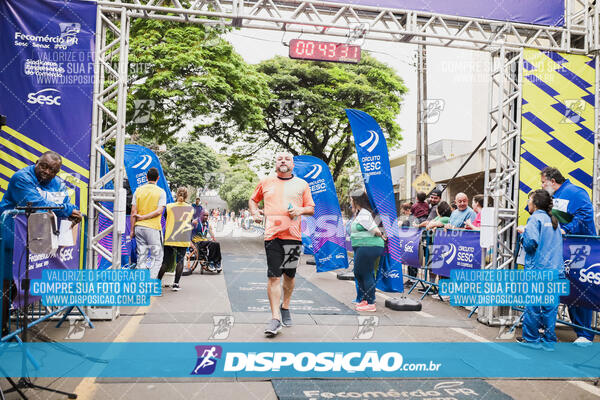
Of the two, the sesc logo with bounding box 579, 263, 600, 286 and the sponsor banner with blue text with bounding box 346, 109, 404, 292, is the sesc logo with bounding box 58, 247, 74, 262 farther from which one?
the sesc logo with bounding box 579, 263, 600, 286

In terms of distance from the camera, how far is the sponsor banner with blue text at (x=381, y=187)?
7.67 m

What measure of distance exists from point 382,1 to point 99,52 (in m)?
4.04

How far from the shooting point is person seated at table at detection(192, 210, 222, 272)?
1135 cm

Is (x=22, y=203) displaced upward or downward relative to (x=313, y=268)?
upward

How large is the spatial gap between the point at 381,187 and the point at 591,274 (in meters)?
3.21

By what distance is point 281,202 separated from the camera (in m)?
5.66

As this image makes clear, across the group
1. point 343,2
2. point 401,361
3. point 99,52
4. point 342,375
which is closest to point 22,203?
point 99,52

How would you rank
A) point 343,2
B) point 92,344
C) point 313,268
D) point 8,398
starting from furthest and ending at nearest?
point 313,268 → point 343,2 → point 92,344 → point 8,398

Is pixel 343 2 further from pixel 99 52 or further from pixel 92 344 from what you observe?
pixel 92 344

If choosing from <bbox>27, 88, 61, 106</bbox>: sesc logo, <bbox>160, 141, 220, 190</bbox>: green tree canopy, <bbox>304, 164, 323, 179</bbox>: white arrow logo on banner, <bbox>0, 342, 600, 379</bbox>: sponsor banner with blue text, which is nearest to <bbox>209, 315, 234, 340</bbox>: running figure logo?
<bbox>0, 342, 600, 379</bbox>: sponsor banner with blue text

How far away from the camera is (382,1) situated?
7.23 metres

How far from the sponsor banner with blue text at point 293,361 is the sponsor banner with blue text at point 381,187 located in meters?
2.61

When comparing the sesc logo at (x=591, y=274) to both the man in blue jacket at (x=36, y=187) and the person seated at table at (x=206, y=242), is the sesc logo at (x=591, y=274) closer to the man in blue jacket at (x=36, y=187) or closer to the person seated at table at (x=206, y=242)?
the man in blue jacket at (x=36, y=187)

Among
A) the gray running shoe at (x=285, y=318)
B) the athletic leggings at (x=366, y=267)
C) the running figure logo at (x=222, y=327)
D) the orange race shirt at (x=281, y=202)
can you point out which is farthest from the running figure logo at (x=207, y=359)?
the athletic leggings at (x=366, y=267)
